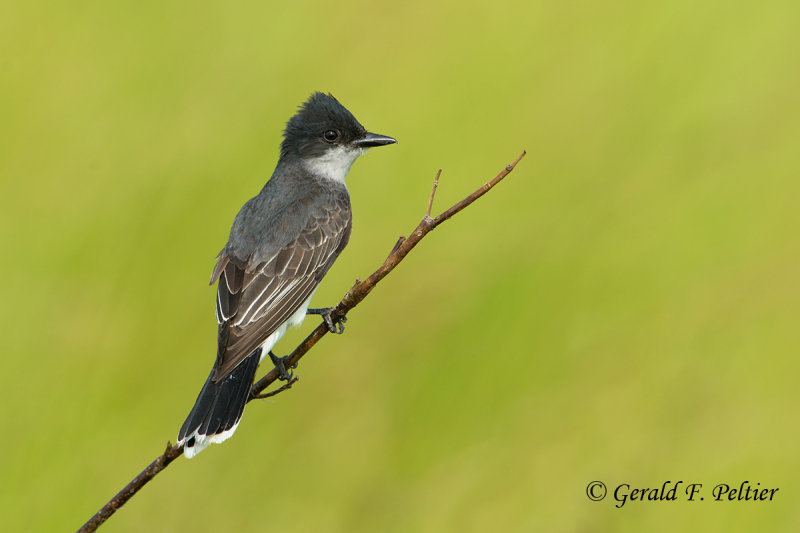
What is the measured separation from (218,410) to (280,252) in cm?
114

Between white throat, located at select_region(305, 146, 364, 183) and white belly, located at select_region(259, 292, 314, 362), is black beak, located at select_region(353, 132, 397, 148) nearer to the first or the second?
white throat, located at select_region(305, 146, 364, 183)

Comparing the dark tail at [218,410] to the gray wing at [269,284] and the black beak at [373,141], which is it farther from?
the black beak at [373,141]

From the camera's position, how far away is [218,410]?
3008 millimetres

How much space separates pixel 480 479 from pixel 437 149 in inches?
77.1

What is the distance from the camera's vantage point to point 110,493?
3600 millimetres

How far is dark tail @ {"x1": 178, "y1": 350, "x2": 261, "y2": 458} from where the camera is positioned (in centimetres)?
277

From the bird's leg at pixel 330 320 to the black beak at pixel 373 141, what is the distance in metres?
1.02

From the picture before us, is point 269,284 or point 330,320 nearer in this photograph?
point 330,320

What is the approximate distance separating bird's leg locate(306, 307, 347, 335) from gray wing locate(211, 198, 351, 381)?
0.31 feet

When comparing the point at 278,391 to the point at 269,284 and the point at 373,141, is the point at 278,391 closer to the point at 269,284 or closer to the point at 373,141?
the point at 269,284

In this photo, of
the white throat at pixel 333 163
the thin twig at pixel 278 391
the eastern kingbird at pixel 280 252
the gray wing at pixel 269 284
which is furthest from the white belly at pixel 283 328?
the white throat at pixel 333 163

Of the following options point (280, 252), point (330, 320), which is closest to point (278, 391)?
point (330, 320)

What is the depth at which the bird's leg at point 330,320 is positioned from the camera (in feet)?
9.52

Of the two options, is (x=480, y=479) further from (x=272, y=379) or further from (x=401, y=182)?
(x=401, y=182)
